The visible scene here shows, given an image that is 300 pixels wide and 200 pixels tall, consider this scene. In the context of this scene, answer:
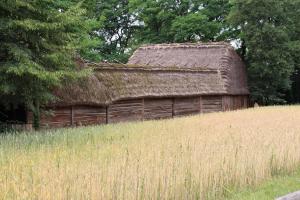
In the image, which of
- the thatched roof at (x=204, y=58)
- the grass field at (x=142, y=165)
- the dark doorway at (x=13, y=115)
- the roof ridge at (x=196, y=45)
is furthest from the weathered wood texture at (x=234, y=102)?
the grass field at (x=142, y=165)

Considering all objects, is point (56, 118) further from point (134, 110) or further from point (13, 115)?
point (134, 110)

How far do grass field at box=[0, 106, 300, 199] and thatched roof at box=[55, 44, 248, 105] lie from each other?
6.88m

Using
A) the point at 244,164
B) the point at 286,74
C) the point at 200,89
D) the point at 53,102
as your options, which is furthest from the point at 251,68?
the point at 244,164

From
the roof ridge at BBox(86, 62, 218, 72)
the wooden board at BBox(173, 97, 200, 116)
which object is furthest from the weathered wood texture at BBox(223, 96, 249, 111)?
the wooden board at BBox(173, 97, 200, 116)

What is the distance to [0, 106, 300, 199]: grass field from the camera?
705 centimetres

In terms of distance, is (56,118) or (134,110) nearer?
(56,118)

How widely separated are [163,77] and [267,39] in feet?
36.1

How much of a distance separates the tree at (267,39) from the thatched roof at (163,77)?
57.9 inches

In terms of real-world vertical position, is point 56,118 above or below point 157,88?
below

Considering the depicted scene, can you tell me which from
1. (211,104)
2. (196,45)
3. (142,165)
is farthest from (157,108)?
(142,165)

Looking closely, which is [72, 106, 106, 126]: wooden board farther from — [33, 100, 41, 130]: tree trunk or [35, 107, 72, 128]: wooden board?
[33, 100, 41, 130]: tree trunk

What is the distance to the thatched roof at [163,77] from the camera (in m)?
20.0

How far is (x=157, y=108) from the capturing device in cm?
2470

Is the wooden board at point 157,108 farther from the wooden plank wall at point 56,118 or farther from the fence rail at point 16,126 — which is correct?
the fence rail at point 16,126
